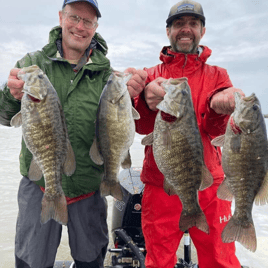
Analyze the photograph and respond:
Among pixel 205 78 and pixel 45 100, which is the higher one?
pixel 205 78

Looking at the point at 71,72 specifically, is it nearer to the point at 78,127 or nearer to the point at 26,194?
the point at 78,127

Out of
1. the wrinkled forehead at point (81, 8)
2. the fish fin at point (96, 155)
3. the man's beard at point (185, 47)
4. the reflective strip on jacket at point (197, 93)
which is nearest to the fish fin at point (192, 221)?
the reflective strip on jacket at point (197, 93)

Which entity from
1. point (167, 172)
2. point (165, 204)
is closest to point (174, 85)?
point (167, 172)

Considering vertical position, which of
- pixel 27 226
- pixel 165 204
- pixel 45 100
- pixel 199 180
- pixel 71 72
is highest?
pixel 71 72

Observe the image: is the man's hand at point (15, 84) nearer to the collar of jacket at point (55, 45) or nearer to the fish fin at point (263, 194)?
the collar of jacket at point (55, 45)

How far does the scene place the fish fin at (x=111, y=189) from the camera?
96.7 inches

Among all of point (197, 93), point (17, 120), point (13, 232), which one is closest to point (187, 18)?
point (197, 93)

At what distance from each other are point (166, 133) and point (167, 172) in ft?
1.20

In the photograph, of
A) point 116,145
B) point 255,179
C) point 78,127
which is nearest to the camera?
point 255,179

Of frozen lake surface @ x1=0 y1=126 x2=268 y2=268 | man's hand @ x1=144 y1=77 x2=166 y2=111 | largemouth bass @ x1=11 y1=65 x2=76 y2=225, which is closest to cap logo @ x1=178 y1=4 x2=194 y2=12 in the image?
man's hand @ x1=144 y1=77 x2=166 y2=111

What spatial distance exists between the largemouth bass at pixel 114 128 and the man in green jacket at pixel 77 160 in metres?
0.47

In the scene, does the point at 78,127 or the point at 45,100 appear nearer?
the point at 45,100

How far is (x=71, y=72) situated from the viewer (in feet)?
9.82

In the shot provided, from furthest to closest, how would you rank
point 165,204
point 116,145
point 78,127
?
point 165,204, point 78,127, point 116,145
